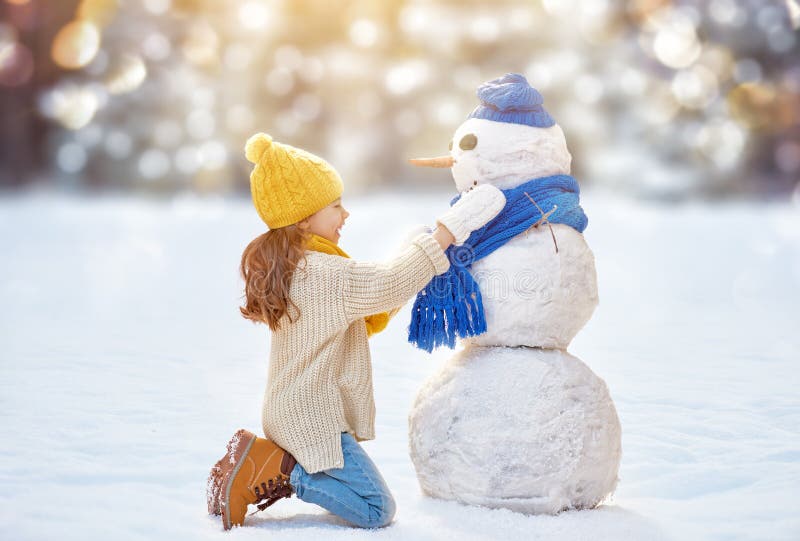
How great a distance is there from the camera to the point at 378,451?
2102 millimetres

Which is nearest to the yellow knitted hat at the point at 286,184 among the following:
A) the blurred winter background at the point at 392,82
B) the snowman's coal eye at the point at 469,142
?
the snowman's coal eye at the point at 469,142

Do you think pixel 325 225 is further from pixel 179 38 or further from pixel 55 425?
pixel 179 38

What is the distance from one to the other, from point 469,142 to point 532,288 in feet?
0.96

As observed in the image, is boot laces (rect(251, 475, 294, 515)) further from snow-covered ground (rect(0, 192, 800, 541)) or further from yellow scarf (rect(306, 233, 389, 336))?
yellow scarf (rect(306, 233, 389, 336))

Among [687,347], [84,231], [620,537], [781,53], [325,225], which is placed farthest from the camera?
[781,53]

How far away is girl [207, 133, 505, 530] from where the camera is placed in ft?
5.11

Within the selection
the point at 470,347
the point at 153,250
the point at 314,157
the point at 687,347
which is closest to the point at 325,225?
the point at 314,157

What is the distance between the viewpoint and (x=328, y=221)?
1.65 m

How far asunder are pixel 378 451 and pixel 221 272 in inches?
106

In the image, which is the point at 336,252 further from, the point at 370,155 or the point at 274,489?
the point at 370,155

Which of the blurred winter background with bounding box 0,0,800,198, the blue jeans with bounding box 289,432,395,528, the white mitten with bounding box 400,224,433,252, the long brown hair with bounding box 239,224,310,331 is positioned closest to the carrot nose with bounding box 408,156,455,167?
the white mitten with bounding box 400,224,433,252

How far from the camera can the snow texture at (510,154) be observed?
5.39 feet

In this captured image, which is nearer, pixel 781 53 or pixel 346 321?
pixel 346 321

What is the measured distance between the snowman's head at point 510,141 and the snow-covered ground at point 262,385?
20 cm
